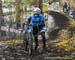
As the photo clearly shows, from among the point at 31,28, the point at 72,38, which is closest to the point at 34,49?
the point at 31,28

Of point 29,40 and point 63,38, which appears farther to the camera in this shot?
point 63,38

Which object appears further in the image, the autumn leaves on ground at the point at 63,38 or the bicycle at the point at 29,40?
the autumn leaves on ground at the point at 63,38

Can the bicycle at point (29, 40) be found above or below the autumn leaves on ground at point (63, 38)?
above

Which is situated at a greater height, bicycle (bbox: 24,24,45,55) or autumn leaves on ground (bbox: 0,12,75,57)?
bicycle (bbox: 24,24,45,55)

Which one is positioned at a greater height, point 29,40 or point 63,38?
point 29,40

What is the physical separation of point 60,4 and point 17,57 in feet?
96.5

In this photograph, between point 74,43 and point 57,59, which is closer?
point 57,59

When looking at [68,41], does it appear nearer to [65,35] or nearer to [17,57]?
[65,35]

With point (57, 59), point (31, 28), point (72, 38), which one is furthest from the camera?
point (72, 38)

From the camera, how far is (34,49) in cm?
1450

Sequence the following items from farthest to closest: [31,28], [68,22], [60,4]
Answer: [60,4]
[68,22]
[31,28]

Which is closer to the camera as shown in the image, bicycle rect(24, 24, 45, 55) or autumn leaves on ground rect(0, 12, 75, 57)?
bicycle rect(24, 24, 45, 55)

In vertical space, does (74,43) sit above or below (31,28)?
below

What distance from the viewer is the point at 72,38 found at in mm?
19562
